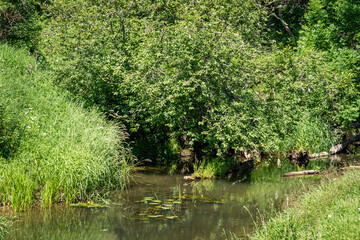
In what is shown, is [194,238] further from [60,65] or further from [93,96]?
[60,65]

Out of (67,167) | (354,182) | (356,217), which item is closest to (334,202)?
(354,182)

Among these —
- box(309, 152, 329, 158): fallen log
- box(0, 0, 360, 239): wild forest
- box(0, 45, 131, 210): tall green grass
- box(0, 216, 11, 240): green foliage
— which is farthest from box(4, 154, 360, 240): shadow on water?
box(309, 152, 329, 158): fallen log

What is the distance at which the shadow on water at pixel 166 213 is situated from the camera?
7031mm

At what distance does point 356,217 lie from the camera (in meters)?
5.31

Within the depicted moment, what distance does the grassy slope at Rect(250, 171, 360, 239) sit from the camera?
17.1ft

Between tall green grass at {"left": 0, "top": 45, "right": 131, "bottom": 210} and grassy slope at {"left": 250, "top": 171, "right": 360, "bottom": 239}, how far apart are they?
431 cm

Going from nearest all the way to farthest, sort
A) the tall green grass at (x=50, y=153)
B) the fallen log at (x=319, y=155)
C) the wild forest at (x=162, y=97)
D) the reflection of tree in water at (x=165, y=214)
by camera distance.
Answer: the reflection of tree in water at (x=165, y=214) → the tall green grass at (x=50, y=153) → the wild forest at (x=162, y=97) → the fallen log at (x=319, y=155)

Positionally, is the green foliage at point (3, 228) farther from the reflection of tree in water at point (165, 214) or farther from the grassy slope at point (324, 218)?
the grassy slope at point (324, 218)

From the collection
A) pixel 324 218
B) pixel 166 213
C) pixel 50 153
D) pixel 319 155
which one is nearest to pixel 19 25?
pixel 50 153

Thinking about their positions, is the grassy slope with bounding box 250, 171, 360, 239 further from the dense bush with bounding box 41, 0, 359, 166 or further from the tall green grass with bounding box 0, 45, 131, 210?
the tall green grass with bounding box 0, 45, 131, 210

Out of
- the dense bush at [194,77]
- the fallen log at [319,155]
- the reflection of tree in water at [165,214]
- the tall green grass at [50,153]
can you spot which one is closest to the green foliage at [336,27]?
the dense bush at [194,77]

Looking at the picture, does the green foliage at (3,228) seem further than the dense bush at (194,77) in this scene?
No

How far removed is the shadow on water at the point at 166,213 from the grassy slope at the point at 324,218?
738mm

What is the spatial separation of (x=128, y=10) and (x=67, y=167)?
7.11 metres
